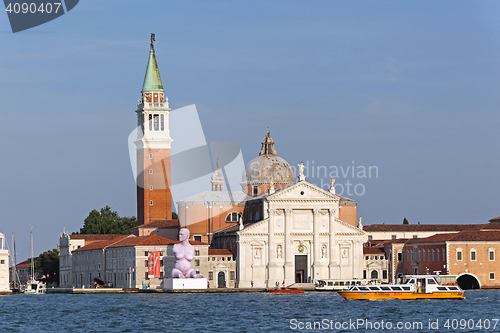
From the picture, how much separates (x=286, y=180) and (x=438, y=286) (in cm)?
3149

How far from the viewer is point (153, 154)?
336ft

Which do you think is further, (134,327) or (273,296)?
(273,296)

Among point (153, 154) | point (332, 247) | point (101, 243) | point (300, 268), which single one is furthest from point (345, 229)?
point (101, 243)

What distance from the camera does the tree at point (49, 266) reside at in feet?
377

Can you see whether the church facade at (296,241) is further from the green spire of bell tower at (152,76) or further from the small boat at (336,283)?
the green spire of bell tower at (152,76)

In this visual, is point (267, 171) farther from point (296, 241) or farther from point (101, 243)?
point (101, 243)

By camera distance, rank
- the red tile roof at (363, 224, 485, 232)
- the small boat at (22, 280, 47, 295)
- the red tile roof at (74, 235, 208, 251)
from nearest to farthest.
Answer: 1. the red tile roof at (74, 235, 208, 251)
2. the small boat at (22, 280, 47, 295)
3. the red tile roof at (363, 224, 485, 232)

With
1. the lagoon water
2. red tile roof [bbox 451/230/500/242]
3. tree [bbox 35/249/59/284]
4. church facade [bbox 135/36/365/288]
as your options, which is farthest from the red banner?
tree [bbox 35/249/59/284]

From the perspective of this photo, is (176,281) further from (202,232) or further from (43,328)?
(43,328)

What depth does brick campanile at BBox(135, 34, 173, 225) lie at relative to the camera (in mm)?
102188

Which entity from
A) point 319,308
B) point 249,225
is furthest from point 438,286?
point 249,225

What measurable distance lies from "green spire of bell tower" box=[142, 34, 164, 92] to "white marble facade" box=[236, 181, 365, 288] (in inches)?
801

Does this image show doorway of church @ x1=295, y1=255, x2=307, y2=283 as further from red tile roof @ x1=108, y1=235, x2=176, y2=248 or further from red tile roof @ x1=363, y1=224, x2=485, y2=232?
red tile roof @ x1=363, y1=224, x2=485, y2=232

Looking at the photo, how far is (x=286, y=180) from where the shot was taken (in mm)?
100000
